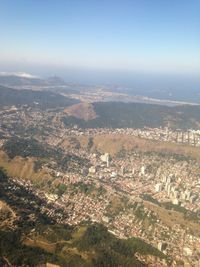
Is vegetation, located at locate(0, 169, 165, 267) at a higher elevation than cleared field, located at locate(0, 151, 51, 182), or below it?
below

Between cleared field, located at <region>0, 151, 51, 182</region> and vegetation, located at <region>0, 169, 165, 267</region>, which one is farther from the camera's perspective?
cleared field, located at <region>0, 151, 51, 182</region>

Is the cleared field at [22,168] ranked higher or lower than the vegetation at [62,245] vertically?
higher

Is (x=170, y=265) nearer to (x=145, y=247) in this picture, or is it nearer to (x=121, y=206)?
(x=145, y=247)

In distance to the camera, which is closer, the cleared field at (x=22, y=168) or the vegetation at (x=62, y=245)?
the vegetation at (x=62, y=245)

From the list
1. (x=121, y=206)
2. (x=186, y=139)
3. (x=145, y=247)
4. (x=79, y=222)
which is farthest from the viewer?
(x=186, y=139)

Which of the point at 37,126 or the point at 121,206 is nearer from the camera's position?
the point at 121,206

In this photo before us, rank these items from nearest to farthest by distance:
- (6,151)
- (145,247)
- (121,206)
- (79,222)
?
1. (145,247)
2. (79,222)
3. (121,206)
4. (6,151)

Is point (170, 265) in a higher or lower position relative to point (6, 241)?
lower

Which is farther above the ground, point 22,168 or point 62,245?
point 22,168

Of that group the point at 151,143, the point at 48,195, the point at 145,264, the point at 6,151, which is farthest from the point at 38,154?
the point at 145,264

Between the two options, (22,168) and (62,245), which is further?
(22,168)
